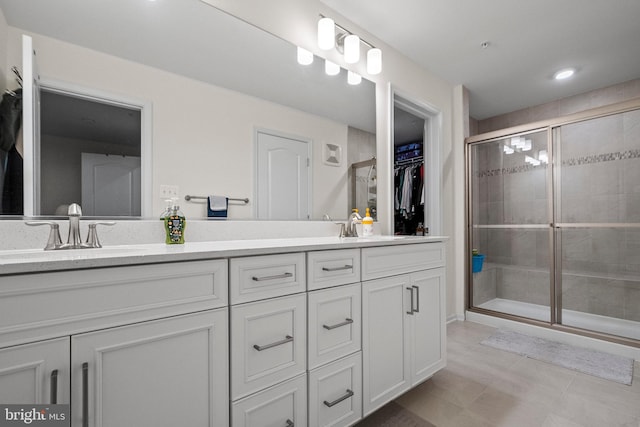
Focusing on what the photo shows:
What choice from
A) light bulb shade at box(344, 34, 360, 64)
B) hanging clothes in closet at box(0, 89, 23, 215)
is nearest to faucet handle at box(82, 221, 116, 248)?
hanging clothes in closet at box(0, 89, 23, 215)

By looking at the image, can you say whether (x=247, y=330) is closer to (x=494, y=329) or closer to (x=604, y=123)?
(x=494, y=329)

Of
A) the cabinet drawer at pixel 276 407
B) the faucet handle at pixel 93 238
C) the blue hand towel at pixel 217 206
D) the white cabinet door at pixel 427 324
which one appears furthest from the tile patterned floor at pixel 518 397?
the faucet handle at pixel 93 238

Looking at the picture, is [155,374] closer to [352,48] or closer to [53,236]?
[53,236]

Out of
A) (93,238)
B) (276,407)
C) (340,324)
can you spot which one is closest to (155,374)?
(276,407)

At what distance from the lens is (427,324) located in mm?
1689

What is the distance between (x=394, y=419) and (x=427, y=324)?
1.65 feet

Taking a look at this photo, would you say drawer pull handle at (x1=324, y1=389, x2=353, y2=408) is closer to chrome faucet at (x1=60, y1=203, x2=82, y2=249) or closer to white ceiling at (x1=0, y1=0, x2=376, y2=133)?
chrome faucet at (x1=60, y1=203, x2=82, y2=249)

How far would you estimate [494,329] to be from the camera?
276 centimetres

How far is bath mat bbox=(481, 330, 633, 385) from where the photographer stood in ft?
6.37

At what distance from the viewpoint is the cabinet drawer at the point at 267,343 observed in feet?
3.18

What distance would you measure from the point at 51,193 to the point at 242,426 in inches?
41.5

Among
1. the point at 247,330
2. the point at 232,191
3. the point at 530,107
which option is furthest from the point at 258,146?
the point at 530,107

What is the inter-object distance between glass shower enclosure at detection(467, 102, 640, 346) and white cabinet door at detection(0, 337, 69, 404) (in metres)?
3.20
